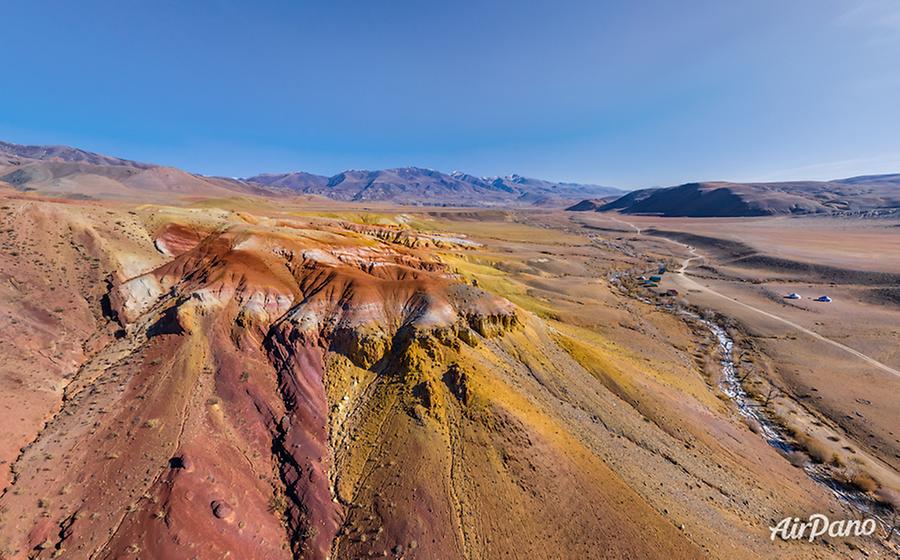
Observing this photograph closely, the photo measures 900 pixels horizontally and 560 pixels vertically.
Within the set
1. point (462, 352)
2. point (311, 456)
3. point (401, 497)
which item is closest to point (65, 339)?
point (311, 456)

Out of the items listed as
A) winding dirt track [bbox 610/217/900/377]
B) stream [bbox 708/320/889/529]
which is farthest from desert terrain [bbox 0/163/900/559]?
winding dirt track [bbox 610/217/900/377]

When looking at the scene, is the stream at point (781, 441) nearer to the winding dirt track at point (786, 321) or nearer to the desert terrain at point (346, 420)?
the desert terrain at point (346, 420)

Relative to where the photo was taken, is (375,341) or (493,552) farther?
(375,341)

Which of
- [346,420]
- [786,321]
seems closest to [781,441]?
[346,420]

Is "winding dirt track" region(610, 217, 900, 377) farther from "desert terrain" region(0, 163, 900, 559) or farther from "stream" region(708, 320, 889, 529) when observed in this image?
"stream" region(708, 320, 889, 529)

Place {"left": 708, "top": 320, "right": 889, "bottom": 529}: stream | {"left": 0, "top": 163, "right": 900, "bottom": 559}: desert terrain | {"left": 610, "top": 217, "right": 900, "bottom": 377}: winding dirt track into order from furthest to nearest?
{"left": 610, "top": 217, "right": 900, "bottom": 377}: winding dirt track < {"left": 708, "top": 320, "right": 889, "bottom": 529}: stream < {"left": 0, "top": 163, "right": 900, "bottom": 559}: desert terrain

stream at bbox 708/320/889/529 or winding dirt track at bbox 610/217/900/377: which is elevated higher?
winding dirt track at bbox 610/217/900/377

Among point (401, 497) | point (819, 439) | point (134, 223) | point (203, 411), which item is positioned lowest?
point (819, 439)

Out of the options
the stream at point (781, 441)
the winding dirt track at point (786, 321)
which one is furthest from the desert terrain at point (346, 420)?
the winding dirt track at point (786, 321)

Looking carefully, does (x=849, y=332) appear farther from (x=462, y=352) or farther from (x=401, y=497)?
(x=401, y=497)
